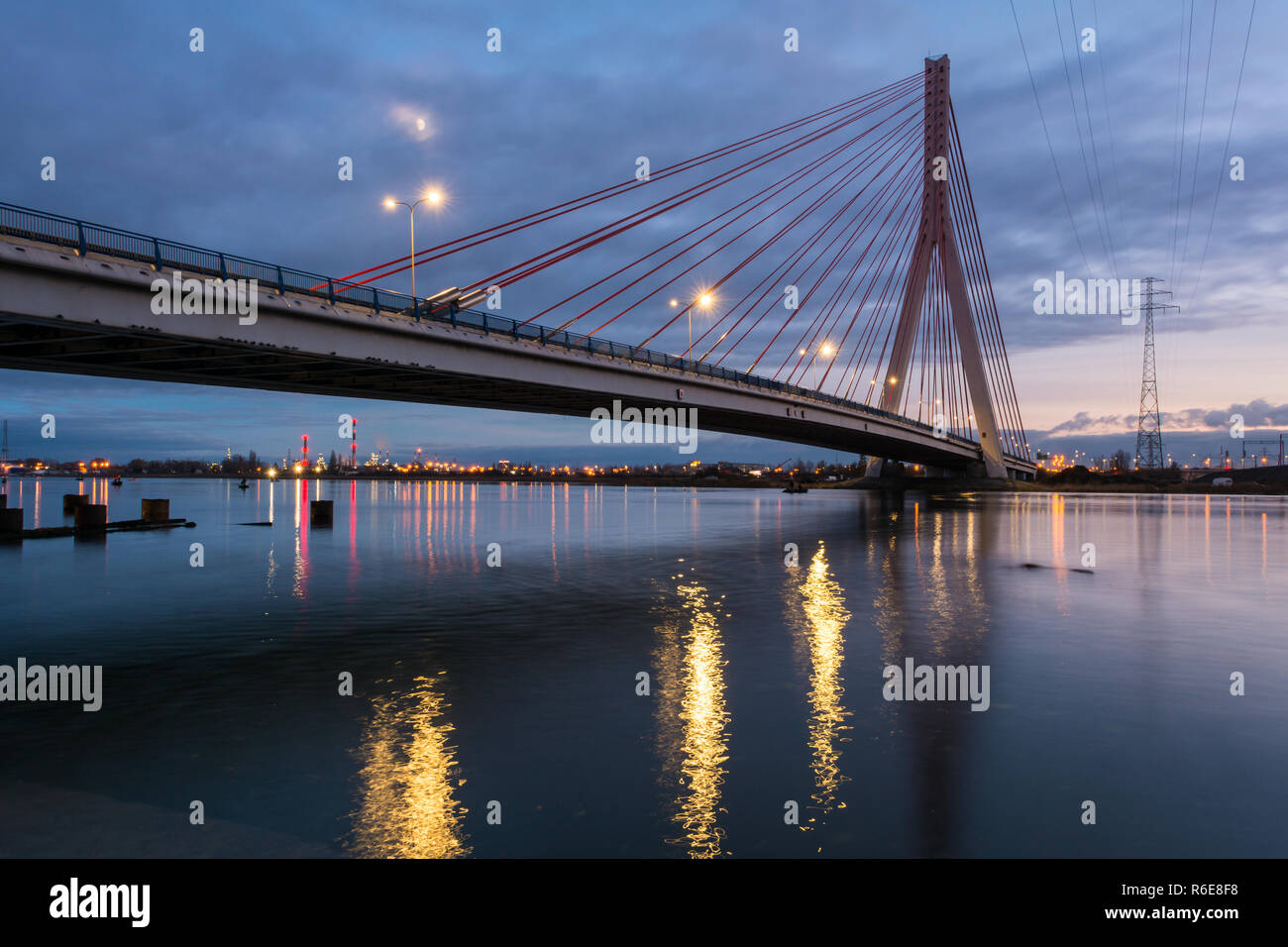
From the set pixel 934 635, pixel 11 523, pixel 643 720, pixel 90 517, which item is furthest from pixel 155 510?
pixel 643 720

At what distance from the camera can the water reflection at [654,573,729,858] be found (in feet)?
23.2

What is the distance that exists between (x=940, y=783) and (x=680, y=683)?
16.2 ft

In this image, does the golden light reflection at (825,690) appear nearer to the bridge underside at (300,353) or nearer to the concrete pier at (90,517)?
the bridge underside at (300,353)

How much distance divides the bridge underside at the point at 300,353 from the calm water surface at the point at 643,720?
24.6 feet

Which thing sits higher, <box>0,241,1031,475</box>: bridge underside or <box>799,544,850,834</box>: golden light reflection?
<box>0,241,1031,475</box>: bridge underside

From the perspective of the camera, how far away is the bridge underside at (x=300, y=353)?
2048 centimetres

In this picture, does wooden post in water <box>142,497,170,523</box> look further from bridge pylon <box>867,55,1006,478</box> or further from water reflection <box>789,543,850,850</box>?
bridge pylon <box>867,55,1006,478</box>

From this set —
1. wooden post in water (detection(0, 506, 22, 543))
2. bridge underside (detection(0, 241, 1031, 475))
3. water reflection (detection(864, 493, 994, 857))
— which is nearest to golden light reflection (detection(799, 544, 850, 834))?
water reflection (detection(864, 493, 994, 857))

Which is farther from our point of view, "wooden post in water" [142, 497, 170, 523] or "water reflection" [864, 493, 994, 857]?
"wooden post in water" [142, 497, 170, 523]

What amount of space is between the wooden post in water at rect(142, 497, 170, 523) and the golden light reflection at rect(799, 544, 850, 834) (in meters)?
42.2

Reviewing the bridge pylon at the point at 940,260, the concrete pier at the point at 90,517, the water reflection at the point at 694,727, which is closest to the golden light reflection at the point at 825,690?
the water reflection at the point at 694,727
